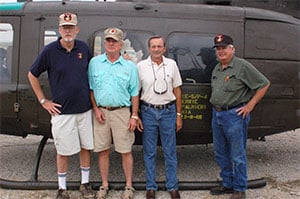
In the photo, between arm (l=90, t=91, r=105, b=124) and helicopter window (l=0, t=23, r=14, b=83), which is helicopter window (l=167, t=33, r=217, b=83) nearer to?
arm (l=90, t=91, r=105, b=124)

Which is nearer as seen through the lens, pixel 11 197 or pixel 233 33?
pixel 11 197

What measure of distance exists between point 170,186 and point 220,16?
2116 millimetres

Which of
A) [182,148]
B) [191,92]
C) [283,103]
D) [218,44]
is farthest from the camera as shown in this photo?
[182,148]

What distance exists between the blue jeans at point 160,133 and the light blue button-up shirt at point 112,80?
0.28 m

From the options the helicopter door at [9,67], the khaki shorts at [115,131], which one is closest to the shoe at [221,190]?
Result: the khaki shorts at [115,131]

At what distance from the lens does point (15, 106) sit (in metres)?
4.26

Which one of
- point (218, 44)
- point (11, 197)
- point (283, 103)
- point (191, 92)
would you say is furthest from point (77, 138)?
point (283, 103)

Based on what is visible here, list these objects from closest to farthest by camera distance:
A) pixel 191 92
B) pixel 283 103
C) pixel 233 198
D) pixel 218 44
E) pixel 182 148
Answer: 1. pixel 218 44
2. pixel 233 198
3. pixel 191 92
4. pixel 283 103
5. pixel 182 148

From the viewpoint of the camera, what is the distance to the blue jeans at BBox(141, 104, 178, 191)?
3.67m

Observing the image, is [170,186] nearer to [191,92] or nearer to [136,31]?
[191,92]

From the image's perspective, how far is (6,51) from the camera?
4262 millimetres

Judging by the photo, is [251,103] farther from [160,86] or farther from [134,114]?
[134,114]

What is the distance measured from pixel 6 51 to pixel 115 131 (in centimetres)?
177

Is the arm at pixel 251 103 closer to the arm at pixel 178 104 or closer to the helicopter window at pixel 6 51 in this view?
the arm at pixel 178 104
